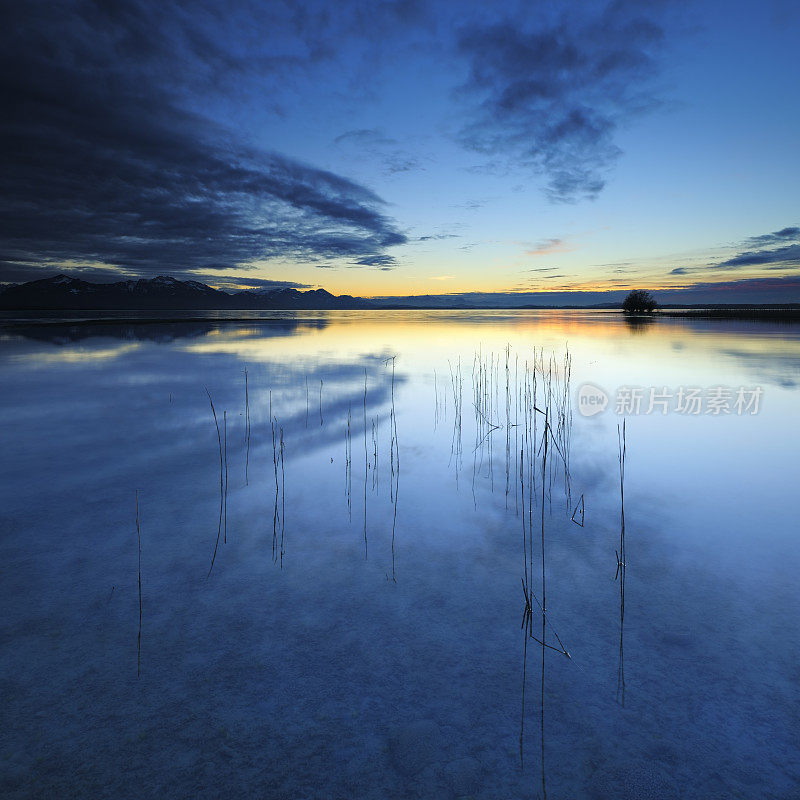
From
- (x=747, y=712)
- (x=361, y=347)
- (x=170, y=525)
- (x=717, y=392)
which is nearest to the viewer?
(x=747, y=712)

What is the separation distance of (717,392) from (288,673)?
10819 millimetres

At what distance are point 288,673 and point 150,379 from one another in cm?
1109

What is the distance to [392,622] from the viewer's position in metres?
2.77

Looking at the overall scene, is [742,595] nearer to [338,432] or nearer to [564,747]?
[564,747]

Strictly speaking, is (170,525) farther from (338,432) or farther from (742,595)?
(742,595)

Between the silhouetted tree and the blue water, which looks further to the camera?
the silhouetted tree

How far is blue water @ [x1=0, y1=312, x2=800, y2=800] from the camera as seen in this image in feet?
6.18

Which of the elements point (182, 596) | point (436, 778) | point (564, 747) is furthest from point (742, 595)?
point (182, 596)

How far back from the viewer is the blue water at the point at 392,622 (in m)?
1.88

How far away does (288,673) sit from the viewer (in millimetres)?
2346

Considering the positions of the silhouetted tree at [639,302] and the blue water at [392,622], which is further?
the silhouetted tree at [639,302]

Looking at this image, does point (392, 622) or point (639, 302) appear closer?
point (392, 622)

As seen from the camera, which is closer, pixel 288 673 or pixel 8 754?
pixel 8 754

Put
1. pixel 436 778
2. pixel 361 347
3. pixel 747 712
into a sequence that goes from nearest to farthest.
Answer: pixel 436 778
pixel 747 712
pixel 361 347
